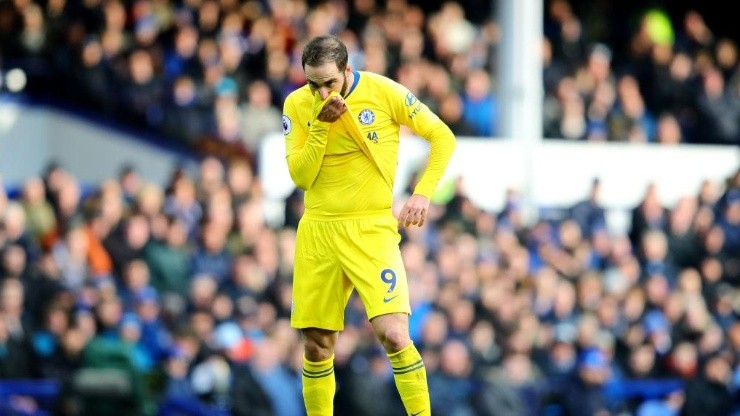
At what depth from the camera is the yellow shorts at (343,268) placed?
27.7ft

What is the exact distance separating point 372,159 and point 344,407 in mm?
5452

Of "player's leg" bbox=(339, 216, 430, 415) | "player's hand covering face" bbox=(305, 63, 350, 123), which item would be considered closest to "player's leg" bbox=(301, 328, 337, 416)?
"player's leg" bbox=(339, 216, 430, 415)

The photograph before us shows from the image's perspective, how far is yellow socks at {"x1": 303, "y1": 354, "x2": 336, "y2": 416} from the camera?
342 inches

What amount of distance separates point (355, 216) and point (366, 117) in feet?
1.81

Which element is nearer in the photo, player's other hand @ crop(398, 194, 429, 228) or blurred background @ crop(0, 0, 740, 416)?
player's other hand @ crop(398, 194, 429, 228)

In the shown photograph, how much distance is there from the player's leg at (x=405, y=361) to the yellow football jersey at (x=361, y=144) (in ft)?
2.09

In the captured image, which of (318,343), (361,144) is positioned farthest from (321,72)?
(318,343)

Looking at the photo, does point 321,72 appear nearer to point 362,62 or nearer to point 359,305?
point 359,305

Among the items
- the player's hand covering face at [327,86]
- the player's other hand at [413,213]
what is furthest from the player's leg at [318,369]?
the player's hand covering face at [327,86]

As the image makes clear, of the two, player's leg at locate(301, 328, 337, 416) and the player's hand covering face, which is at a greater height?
the player's hand covering face

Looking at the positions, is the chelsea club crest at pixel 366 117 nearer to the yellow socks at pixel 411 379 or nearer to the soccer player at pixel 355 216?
the soccer player at pixel 355 216

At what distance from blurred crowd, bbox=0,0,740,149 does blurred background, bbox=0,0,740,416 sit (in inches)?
1.5

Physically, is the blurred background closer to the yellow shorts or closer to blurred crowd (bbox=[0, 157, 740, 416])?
blurred crowd (bbox=[0, 157, 740, 416])

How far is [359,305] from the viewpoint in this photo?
1475 cm
